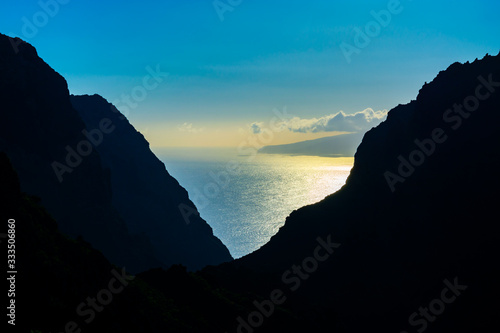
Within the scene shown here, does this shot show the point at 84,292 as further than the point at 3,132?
No

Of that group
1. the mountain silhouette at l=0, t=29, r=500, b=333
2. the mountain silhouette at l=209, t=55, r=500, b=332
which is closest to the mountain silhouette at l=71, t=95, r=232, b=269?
the mountain silhouette at l=0, t=29, r=500, b=333

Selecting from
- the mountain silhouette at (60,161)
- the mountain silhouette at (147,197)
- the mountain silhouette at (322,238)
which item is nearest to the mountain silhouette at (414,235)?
the mountain silhouette at (322,238)

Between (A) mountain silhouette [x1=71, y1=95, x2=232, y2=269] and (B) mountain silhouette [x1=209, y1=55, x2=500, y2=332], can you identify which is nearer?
(B) mountain silhouette [x1=209, y1=55, x2=500, y2=332]

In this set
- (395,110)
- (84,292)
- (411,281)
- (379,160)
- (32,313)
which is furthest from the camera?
(395,110)

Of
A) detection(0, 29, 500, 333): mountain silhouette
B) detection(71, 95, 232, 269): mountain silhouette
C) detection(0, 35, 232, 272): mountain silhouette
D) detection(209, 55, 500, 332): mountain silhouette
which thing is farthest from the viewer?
detection(71, 95, 232, 269): mountain silhouette

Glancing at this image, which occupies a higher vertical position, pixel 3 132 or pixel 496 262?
pixel 3 132

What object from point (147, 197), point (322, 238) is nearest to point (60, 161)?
point (147, 197)

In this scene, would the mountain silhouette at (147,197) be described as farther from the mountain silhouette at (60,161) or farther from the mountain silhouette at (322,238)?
the mountain silhouette at (322,238)

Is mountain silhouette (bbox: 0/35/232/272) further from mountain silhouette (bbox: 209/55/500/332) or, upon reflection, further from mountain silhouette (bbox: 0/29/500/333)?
mountain silhouette (bbox: 209/55/500/332)

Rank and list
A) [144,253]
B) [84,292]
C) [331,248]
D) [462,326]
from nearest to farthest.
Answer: [84,292] < [462,326] < [331,248] < [144,253]

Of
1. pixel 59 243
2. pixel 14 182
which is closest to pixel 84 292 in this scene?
pixel 59 243

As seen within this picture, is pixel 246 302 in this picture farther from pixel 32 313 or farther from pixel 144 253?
pixel 144 253
